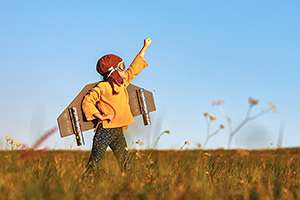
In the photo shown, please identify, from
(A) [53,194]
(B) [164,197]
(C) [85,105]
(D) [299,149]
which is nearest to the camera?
(A) [53,194]

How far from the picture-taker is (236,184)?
6.07 meters

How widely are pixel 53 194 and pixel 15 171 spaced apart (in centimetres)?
163

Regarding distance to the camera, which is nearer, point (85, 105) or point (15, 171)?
point (15, 171)

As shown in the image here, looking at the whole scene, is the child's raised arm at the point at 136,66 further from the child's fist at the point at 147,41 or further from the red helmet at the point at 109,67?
the red helmet at the point at 109,67

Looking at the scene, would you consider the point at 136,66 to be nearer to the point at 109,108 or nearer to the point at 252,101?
the point at 109,108

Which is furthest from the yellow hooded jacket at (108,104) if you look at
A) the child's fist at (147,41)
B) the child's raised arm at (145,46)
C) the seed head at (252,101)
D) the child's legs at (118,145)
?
the seed head at (252,101)

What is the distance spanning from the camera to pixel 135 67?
27.7 ft

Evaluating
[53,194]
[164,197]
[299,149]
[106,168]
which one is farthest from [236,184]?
[299,149]

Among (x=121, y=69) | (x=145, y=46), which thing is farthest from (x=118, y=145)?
(x=145, y=46)

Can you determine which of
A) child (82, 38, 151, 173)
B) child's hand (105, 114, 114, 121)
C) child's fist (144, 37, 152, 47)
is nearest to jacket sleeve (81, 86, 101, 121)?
child (82, 38, 151, 173)

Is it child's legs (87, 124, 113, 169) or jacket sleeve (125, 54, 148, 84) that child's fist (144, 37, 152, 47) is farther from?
child's legs (87, 124, 113, 169)

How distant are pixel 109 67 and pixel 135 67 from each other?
0.42 meters

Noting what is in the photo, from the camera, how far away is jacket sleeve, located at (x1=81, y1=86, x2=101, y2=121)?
312 inches

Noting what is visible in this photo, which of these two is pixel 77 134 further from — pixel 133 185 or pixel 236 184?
pixel 133 185
